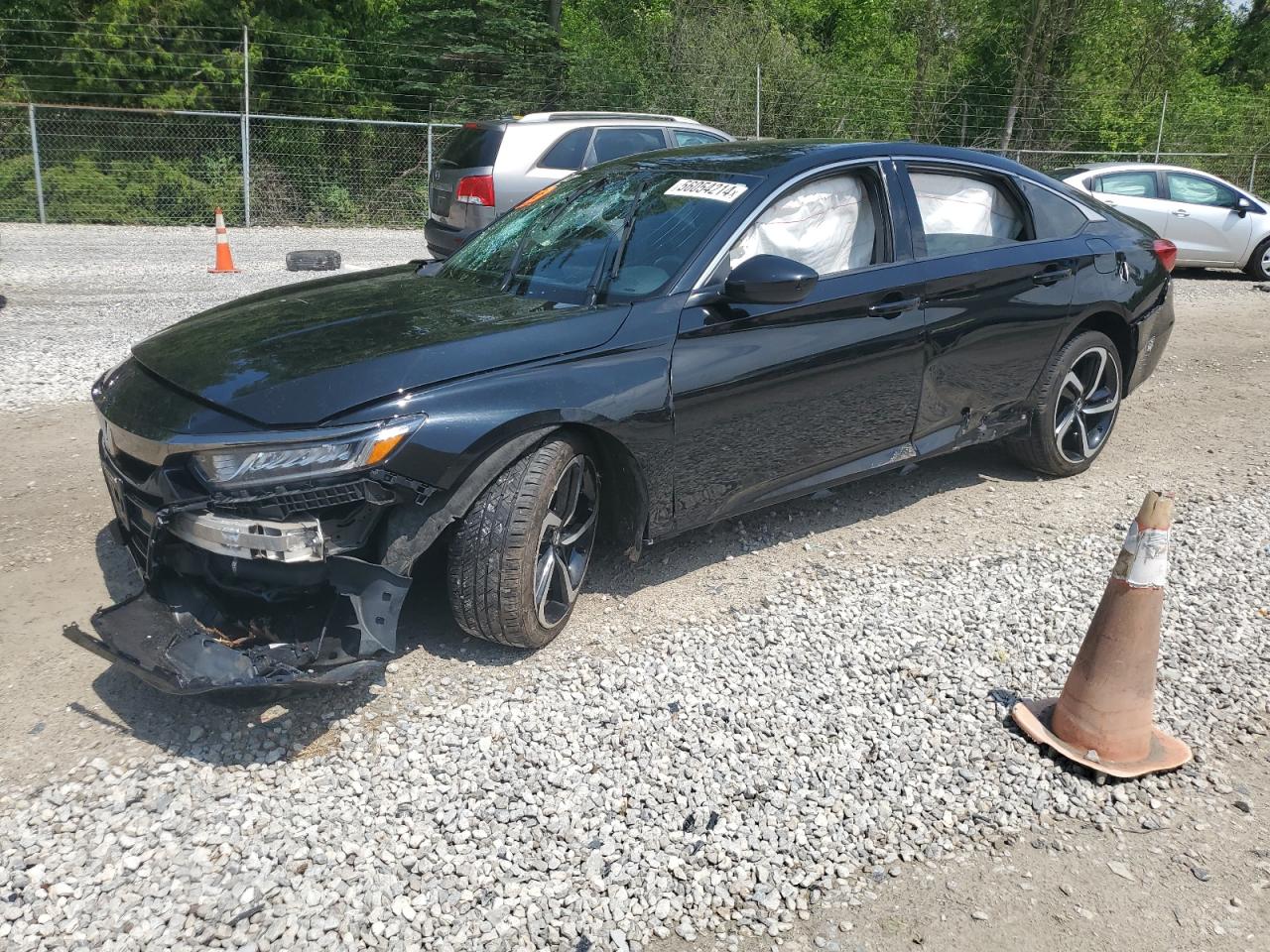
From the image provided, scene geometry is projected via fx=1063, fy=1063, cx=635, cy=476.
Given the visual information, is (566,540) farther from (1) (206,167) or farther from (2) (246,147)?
(1) (206,167)

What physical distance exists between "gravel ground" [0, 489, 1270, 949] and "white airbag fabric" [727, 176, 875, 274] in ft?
4.86

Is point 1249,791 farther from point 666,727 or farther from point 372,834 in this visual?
point 372,834

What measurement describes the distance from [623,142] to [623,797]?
10492 mm

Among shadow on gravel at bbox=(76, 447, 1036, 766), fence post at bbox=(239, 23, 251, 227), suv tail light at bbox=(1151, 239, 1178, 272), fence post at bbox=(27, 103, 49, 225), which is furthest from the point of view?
fence post at bbox=(239, 23, 251, 227)

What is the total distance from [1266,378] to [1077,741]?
640 centimetres

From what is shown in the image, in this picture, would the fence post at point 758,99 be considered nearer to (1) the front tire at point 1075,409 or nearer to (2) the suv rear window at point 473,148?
(2) the suv rear window at point 473,148

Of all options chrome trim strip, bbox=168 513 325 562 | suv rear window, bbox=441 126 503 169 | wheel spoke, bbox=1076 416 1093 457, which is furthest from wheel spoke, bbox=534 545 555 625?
suv rear window, bbox=441 126 503 169

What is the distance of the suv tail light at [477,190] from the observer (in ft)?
35.9

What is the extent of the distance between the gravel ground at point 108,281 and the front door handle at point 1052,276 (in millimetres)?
5847

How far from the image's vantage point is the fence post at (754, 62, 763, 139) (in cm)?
2120

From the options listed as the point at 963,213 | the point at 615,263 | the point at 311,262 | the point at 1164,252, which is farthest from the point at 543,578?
the point at 311,262

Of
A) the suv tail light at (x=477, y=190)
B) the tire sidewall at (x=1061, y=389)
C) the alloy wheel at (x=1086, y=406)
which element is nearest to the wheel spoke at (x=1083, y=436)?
the alloy wheel at (x=1086, y=406)

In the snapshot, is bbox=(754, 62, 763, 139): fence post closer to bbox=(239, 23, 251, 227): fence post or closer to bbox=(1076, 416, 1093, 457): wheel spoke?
bbox=(239, 23, 251, 227): fence post

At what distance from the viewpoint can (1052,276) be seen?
5312 millimetres
